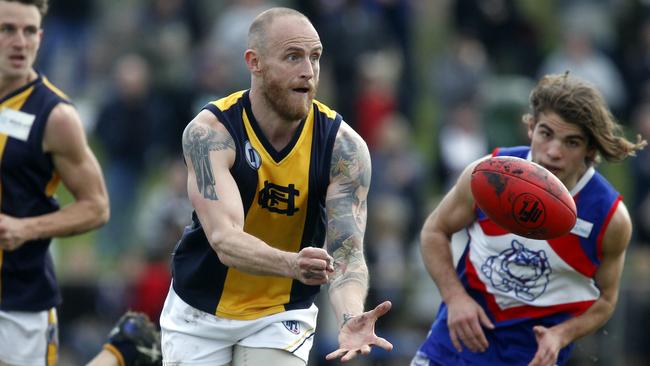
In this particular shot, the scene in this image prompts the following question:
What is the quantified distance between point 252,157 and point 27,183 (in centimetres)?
176

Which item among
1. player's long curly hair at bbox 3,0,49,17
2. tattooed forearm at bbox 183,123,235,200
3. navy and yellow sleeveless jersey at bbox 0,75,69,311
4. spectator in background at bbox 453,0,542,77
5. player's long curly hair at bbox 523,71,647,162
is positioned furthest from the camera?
spectator in background at bbox 453,0,542,77

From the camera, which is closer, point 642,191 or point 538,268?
point 538,268

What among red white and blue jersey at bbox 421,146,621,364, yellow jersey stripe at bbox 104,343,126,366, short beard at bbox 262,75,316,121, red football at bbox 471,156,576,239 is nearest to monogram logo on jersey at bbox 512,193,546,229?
red football at bbox 471,156,576,239

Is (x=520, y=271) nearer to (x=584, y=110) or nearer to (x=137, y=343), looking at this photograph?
(x=584, y=110)

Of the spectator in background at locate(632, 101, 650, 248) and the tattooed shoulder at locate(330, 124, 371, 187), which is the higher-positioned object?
the tattooed shoulder at locate(330, 124, 371, 187)

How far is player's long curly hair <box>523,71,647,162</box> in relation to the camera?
6.90 m

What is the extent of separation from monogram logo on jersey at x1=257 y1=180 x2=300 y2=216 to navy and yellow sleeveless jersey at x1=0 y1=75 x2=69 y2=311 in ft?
5.59

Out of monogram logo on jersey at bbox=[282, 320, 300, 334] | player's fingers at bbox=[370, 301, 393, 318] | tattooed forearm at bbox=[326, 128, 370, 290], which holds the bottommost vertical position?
monogram logo on jersey at bbox=[282, 320, 300, 334]

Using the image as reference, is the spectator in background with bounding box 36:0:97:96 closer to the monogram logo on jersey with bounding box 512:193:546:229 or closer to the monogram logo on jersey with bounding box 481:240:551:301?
the monogram logo on jersey with bounding box 481:240:551:301

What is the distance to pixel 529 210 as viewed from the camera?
6414mm

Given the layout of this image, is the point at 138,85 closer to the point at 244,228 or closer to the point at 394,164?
the point at 394,164

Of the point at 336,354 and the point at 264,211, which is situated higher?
the point at 264,211

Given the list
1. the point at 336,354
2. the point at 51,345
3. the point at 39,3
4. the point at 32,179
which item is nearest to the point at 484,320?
the point at 336,354

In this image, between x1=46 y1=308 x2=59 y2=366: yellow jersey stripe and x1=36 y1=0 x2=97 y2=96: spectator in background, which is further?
x1=36 y1=0 x2=97 y2=96: spectator in background
